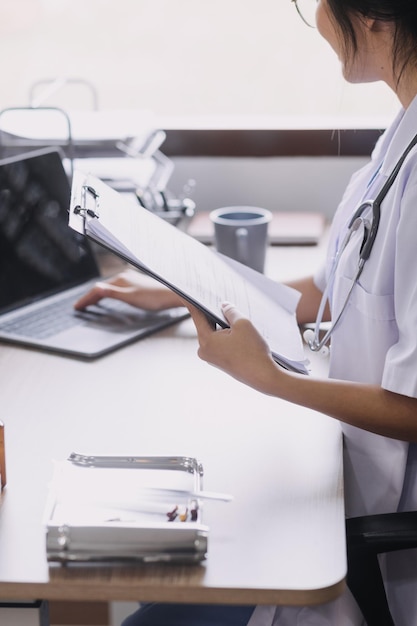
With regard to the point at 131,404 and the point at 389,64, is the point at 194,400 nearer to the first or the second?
the point at 131,404

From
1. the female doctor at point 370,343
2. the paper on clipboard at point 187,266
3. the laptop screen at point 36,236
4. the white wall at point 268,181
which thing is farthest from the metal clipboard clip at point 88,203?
the white wall at point 268,181

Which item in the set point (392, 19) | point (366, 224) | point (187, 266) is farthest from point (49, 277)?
point (392, 19)

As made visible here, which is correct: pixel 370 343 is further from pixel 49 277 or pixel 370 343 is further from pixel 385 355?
pixel 49 277

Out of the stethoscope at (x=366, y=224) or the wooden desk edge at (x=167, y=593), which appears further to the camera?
the stethoscope at (x=366, y=224)

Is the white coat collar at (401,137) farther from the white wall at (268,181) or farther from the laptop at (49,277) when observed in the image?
the white wall at (268,181)

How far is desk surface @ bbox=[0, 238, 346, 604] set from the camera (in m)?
0.78

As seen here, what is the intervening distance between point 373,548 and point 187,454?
0.70 feet

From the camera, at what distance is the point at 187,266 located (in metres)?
1.11

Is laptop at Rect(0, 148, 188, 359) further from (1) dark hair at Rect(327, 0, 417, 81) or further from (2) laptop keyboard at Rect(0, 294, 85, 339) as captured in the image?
(1) dark hair at Rect(327, 0, 417, 81)

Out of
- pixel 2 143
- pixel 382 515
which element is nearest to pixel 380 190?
pixel 382 515

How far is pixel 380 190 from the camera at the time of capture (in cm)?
112

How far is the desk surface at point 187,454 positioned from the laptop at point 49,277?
0.04 m

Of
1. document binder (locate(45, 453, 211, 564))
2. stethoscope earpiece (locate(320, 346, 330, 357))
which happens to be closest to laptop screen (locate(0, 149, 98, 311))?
stethoscope earpiece (locate(320, 346, 330, 357))

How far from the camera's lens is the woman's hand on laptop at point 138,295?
141cm
